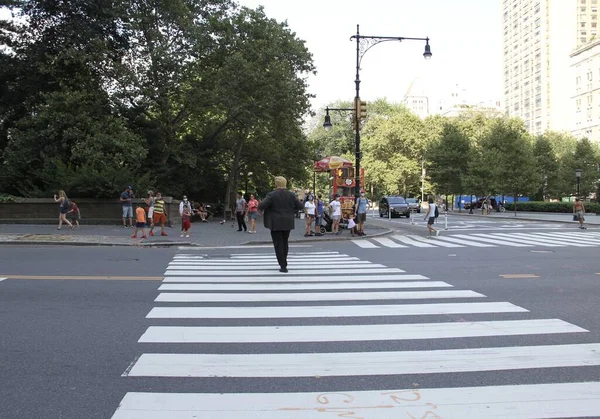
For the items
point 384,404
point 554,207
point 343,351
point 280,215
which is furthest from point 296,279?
point 554,207

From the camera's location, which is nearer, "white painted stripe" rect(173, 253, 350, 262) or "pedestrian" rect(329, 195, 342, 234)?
"white painted stripe" rect(173, 253, 350, 262)

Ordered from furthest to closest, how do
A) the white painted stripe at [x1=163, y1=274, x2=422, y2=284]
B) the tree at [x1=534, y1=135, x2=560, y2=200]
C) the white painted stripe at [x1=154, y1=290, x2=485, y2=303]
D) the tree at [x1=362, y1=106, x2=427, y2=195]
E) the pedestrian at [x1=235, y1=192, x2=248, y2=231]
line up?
the tree at [x1=362, y1=106, x2=427, y2=195]
the tree at [x1=534, y1=135, x2=560, y2=200]
the pedestrian at [x1=235, y1=192, x2=248, y2=231]
the white painted stripe at [x1=163, y1=274, x2=422, y2=284]
the white painted stripe at [x1=154, y1=290, x2=485, y2=303]

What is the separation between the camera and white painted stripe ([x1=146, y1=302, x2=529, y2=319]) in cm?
651

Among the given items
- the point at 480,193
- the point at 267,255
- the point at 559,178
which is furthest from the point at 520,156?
the point at 267,255

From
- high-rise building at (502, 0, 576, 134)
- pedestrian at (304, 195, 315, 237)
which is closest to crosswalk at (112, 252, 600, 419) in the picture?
→ pedestrian at (304, 195, 315, 237)

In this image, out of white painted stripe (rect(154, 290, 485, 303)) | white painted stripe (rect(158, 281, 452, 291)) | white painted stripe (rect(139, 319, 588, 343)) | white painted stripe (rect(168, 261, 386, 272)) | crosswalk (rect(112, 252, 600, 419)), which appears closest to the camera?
crosswalk (rect(112, 252, 600, 419))

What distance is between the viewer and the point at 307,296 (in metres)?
7.79

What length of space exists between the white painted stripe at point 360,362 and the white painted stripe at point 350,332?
0.51 meters

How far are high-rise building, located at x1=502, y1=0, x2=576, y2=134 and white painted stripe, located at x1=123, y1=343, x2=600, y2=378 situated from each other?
388ft

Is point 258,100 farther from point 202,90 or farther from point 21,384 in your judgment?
point 21,384

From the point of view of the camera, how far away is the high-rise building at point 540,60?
124 metres

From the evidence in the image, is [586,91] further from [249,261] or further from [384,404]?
[384,404]

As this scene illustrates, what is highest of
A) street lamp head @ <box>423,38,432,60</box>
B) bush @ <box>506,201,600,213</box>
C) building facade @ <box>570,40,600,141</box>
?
building facade @ <box>570,40,600,141</box>

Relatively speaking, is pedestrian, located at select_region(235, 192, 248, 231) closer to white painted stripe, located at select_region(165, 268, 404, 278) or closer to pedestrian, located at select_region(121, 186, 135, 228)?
pedestrian, located at select_region(121, 186, 135, 228)
